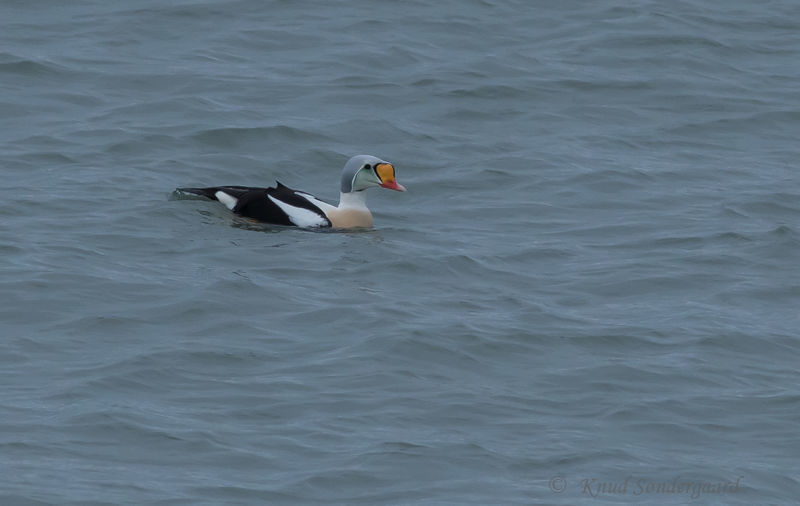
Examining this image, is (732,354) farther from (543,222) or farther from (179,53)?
(179,53)

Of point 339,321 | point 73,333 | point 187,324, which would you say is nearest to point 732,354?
point 339,321

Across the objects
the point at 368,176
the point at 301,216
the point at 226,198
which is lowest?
the point at 301,216

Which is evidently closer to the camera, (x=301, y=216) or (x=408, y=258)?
(x=408, y=258)

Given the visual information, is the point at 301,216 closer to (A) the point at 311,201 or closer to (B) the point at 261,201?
(A) the point at 311,201

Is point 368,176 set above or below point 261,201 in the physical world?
above

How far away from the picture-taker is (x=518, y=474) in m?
8.81

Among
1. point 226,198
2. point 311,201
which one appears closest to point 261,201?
point 226,198

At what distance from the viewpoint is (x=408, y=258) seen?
12977 millimetres

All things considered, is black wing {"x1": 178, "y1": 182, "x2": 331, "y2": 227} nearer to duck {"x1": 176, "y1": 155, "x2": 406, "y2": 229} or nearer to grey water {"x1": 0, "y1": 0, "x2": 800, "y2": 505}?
duck {"x1": 176, "y1": 155, "x2": 406, "y2": 229}

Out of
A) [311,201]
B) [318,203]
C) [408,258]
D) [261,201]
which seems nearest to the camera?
[408,258]

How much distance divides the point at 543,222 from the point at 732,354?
349cm

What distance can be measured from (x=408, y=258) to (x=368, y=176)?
1.44 metres

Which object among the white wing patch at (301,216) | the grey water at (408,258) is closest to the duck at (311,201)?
the white wing patch at (301,216)

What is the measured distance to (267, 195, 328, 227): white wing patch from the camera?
13.8 m
